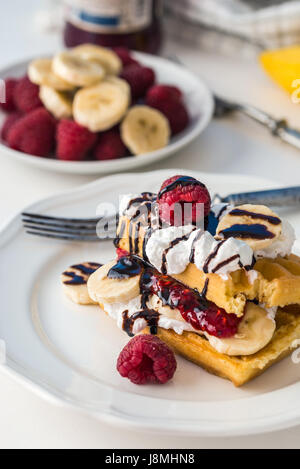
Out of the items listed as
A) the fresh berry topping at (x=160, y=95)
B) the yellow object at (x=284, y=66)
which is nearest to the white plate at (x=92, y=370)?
the fresh berry topping at (x=160, y=95)

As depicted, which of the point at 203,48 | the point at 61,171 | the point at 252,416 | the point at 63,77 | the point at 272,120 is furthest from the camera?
the point at 203,48

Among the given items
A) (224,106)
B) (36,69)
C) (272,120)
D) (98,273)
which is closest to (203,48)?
(224,106)

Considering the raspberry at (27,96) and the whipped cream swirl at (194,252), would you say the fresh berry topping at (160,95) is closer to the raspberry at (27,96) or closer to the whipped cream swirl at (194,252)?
the raspberry at (27,96)

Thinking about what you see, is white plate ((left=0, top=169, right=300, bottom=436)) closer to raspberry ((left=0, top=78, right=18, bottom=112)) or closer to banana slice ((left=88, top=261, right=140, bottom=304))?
banana slice ((left=88, top=261, right=140, bottom=304))

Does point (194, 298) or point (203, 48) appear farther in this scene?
point (203, 48)

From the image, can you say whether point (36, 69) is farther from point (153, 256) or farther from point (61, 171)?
point (153, 256)

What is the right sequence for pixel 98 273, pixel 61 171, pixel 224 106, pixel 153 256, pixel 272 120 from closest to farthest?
pixel 153 256
pixel 98 273
pixel 61 171
pixel 272 120
pixel 224 106
